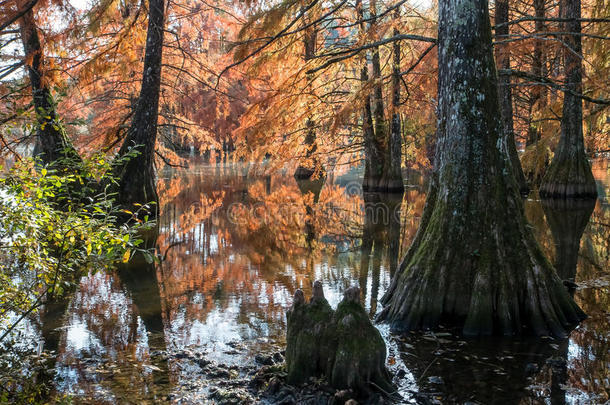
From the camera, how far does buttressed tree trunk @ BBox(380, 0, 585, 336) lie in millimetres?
5121

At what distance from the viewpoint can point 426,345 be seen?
4906mm

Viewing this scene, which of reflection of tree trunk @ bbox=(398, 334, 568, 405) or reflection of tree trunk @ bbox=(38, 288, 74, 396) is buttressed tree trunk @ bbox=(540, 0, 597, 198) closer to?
reflection of tree trunk @ bbox=(398, 334, 568, 405)

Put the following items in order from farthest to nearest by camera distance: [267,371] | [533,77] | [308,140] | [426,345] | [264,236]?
[308,140], [264,236], [533,77], [426,345], [267,371]

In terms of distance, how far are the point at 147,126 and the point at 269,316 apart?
318 inches

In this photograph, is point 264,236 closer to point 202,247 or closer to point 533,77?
point 202,247

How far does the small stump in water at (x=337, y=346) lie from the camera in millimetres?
3773

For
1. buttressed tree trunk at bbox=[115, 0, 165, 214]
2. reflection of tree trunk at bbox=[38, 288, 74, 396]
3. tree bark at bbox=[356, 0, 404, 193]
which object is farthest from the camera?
tree bark at bbox=[356, 0, 404, 193]

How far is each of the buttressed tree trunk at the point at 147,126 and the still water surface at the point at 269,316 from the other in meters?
1.09

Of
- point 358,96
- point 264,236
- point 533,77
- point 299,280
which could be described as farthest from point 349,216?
point 533,77

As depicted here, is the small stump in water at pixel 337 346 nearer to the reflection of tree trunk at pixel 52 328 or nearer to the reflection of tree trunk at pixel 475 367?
the reflection of tree trunk at pixel 475 367

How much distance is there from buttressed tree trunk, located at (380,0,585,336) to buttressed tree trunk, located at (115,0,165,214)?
8301mm

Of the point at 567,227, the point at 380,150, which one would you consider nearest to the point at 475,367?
the point at 567,227

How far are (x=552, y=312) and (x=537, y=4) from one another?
14.1 m

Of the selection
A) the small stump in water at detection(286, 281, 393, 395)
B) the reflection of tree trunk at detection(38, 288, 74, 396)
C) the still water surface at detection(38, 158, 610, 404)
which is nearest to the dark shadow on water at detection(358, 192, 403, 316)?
the still water surface at detection(38, 158, 610, 404)
